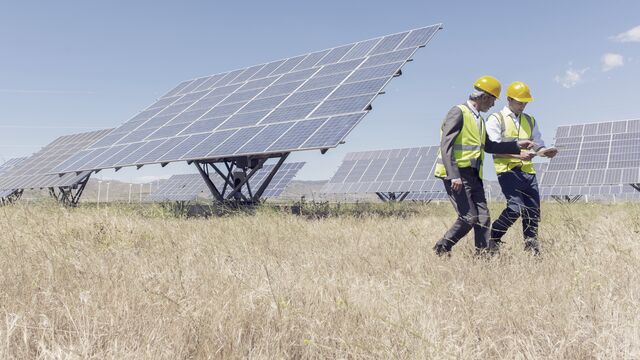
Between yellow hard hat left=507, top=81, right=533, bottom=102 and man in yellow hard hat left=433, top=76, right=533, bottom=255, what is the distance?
0.30 meters

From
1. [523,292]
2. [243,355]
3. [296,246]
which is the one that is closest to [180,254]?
[296,246]

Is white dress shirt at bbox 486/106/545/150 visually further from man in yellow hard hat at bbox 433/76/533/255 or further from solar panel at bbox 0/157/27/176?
solar panel at bbox 0/157/27/176

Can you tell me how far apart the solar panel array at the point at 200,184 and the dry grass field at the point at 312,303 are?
1863cm

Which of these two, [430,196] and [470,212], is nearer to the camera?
[470,212]

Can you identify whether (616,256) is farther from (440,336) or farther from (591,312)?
(440,336)

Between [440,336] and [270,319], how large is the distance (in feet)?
2.64

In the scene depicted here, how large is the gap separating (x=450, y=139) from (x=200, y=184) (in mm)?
29047

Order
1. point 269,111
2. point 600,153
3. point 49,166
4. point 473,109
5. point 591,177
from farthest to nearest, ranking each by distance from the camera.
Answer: point 49,166, point 600,153, point 591,177, point 269,111, point 473,109

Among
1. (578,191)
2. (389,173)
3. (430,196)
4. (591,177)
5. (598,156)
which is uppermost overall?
(389,173)

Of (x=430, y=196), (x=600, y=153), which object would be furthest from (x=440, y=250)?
(x=430, y=196)

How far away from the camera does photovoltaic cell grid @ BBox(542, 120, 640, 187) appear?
20875mm

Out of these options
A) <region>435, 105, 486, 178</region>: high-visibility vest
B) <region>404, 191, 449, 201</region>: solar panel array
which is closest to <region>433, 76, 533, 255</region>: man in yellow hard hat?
<region>435, 105, 486, 178</region>: high-visibility vest

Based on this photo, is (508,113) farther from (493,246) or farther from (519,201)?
(493,246)

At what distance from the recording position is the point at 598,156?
22.5 m
